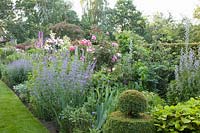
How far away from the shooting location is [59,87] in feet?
15.7

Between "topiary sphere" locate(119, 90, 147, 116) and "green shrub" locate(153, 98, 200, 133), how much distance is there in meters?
0.19

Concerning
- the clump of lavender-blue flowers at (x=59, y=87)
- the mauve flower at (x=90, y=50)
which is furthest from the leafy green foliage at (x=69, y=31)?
the clump of lavender-blue flowers at (x=59, y=87)

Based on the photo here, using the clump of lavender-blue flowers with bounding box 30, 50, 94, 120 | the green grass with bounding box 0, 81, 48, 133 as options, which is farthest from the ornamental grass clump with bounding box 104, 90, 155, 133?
the green grass with bounding box 0, 81, 48, 133

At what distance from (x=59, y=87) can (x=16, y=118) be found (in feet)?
4.18

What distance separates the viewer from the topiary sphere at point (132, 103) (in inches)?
128

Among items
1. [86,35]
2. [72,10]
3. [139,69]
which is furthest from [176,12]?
[139,69]

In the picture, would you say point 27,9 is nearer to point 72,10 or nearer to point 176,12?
point 72,10

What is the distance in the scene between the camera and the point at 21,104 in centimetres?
653

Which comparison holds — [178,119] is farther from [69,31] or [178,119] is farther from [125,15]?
[125,15]

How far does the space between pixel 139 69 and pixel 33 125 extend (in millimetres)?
2336

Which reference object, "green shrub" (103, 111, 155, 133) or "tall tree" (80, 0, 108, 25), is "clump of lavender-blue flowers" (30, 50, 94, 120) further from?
"tall tree" (80, 0, 108, 25)

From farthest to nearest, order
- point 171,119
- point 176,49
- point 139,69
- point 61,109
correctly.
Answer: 1. point 176,49
2. point 139,69
3. point 61,109
4. point 171,119

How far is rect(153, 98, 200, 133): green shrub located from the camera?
2971mm

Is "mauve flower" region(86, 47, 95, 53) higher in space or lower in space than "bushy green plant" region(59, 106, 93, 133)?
higher
